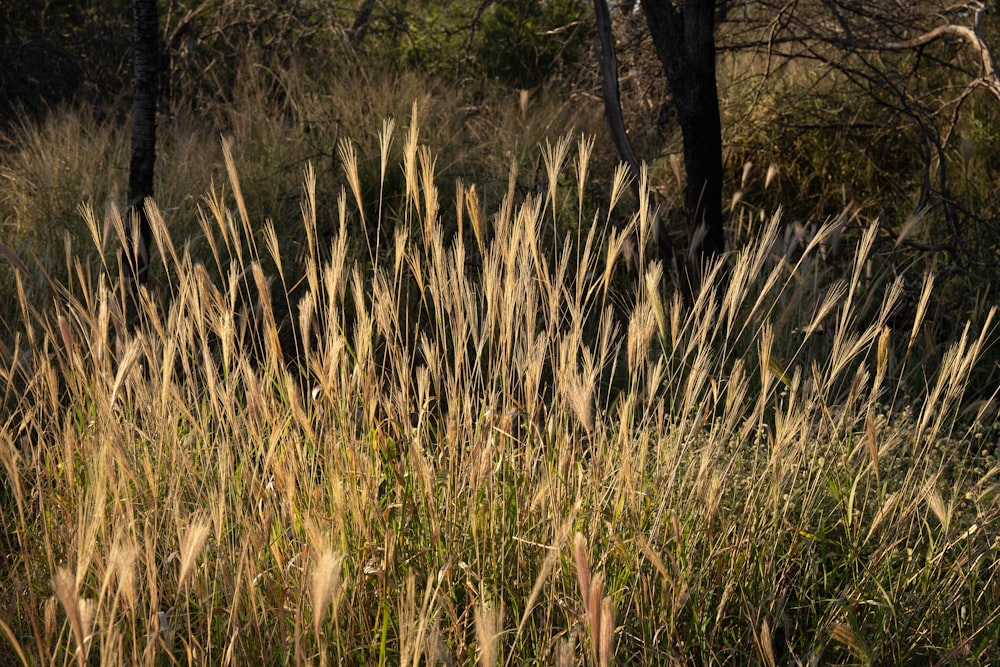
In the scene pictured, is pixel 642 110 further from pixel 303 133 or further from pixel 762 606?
pixel 762 606

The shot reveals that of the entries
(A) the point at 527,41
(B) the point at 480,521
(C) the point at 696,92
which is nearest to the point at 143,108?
(C) the point at 696,92

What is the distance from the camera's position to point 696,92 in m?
3.84

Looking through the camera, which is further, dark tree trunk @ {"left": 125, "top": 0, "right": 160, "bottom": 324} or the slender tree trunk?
the slender tree trunk

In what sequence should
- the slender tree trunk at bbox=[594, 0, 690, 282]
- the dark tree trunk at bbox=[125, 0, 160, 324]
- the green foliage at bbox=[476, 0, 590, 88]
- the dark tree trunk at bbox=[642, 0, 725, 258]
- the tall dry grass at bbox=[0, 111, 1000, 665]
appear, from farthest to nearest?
the green foliage at bbox=[476, 0, 590, 88]
the slender tree trunk at bbox=[594, 0, 690, 282]
the dark tree trunk at bbox=[642, 0, 725, 258]
the dark tree trunk at bbox=[125, 0, 160, 324]
the tall dry grass at bbox=[0, 111, 1000, 665]

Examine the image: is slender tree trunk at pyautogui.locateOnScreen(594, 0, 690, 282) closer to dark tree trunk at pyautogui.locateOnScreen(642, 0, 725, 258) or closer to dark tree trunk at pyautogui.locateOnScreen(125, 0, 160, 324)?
dark tree trunk at pyautogui.locateOnScreen(642, 0, 725, 258)

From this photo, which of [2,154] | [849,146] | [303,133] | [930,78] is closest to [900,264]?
[849,146]

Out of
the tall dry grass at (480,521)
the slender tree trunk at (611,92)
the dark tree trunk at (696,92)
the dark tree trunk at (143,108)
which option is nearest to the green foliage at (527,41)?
the slender tree trunk at (611,92)

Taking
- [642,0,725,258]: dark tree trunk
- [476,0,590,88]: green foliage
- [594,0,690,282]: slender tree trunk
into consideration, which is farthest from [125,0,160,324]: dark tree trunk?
[476,0,590,88]: green foliage

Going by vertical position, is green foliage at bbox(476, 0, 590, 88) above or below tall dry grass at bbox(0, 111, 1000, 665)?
above

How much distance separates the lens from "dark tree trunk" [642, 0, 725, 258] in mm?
3771

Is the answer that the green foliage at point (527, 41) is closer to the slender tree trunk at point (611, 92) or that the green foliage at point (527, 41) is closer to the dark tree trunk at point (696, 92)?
the slender tree trunk at point (611, 92)

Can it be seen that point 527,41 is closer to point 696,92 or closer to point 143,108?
point 696,92

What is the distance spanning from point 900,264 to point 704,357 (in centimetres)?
301

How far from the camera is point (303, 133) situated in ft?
18.0
